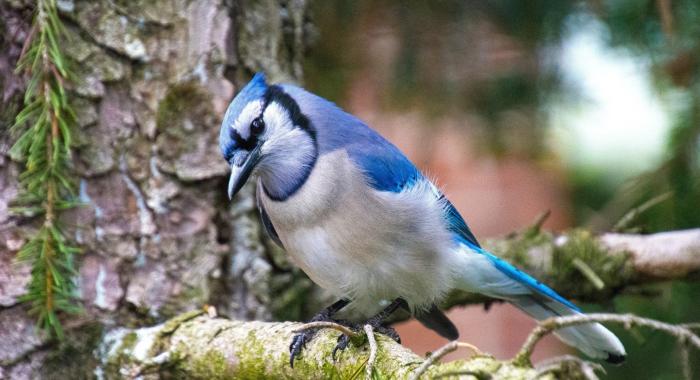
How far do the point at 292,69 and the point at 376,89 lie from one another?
1.61 ft

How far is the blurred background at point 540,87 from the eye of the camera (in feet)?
7.51

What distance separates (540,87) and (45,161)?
1559 mm

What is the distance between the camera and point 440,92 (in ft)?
9.04

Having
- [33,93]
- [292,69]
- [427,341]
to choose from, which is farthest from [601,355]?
[427,341]

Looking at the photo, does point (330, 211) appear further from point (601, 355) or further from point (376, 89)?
point (376, 89)

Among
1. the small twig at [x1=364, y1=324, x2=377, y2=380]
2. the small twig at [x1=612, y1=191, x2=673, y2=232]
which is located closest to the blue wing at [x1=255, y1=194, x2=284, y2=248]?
the small twig at [x1=364, y1=324, x2=377, y2=380]

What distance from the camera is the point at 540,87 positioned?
106 inches

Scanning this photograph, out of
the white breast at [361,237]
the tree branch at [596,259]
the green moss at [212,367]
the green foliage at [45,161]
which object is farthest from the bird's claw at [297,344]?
the tree branch at [596,259]

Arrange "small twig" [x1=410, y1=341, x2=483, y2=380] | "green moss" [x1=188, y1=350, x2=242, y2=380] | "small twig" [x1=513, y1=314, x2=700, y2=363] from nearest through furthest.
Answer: "small twig" [x1=513, y1=314, x2=700, y2=363]
"small twig" [x1=410, y1=341, x2=483, y2=380]
"green moss" [x1=188, y1=350, x2=242, y2=380]

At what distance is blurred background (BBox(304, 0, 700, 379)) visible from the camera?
7.51 feet

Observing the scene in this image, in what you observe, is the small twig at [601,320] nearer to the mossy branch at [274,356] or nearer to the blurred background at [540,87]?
the mossy branch at [274,356]

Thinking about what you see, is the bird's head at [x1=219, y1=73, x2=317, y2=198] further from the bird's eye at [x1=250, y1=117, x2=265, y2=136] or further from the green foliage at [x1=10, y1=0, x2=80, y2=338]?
the green foliage at [x1=10, y1=0, x2=80, y2=338]

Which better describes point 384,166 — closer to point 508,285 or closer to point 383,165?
point 383,165

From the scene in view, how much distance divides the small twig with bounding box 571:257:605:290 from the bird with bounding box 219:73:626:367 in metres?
0.12
